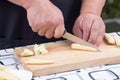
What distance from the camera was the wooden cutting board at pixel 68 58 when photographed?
3.09ft

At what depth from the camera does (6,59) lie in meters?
1.02

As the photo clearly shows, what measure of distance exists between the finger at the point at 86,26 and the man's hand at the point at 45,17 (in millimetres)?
134

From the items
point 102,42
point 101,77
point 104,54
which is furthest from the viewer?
point 102,42

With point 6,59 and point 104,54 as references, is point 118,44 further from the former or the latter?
point 6,59

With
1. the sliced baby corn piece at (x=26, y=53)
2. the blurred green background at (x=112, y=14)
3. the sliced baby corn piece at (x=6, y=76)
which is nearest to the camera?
the sliced baby corn piece at (x=6, y=76)

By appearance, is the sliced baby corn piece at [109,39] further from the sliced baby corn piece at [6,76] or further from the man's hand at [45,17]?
the sliced baby corn piece at [6,76]

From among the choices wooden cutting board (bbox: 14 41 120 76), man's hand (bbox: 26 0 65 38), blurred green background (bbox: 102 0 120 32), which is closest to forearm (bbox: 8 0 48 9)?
man's hand (bbox: 26 0 65 38)

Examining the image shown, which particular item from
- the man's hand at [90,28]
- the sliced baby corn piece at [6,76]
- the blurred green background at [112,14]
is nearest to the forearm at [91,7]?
the man's hand at [90,28]

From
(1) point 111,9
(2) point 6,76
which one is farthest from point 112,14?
(2) point 6,76

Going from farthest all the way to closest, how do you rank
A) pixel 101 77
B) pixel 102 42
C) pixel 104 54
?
pixel 102 42
pixel 104 54
pixel 101 77

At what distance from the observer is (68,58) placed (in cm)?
99

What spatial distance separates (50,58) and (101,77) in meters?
0.17

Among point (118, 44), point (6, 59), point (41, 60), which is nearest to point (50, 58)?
point (41, 60)

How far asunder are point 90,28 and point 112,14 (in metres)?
1.54
